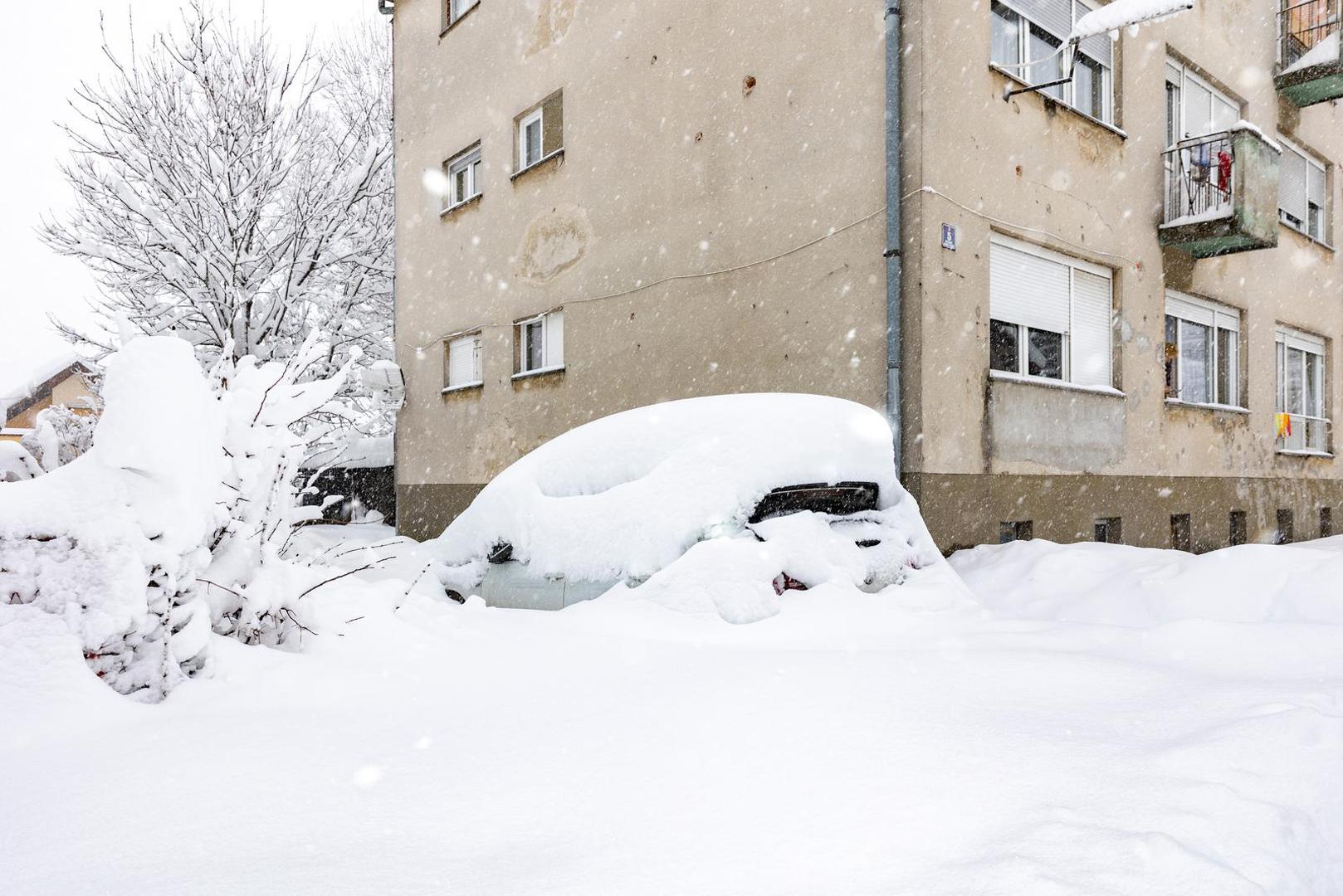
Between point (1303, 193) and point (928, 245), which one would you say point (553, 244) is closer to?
point (928, 245)

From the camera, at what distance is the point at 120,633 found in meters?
2.57

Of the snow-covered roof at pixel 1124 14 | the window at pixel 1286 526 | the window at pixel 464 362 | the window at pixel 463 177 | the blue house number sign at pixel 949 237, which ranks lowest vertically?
the window at pixel 1286 526

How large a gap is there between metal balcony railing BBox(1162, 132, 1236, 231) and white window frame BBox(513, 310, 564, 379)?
283 inches

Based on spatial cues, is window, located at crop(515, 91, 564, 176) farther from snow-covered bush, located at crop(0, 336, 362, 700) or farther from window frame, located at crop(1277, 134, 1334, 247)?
window frame, located at crop(1277, 134, 1334, 247)

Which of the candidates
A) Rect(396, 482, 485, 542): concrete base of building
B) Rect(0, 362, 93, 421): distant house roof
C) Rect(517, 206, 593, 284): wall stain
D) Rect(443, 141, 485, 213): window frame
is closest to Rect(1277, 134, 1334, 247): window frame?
Rect(517, 206, 593, 284): wall stain

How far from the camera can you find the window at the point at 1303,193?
12.2 metres

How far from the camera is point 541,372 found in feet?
36.3

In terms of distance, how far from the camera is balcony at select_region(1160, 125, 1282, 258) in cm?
919

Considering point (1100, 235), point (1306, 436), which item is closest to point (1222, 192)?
point (1100, 235)

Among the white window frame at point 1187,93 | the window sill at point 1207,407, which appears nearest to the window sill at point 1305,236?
the white window frame at point 1187,93

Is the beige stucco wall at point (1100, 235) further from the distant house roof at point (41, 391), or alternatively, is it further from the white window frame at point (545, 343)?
the distant house roof at point (41, 391)

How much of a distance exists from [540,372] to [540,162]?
273 centimetres

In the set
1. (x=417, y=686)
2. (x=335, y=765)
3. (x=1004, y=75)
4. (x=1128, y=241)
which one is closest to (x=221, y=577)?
(x=417, y=686)

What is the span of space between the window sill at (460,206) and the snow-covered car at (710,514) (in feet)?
26.7
